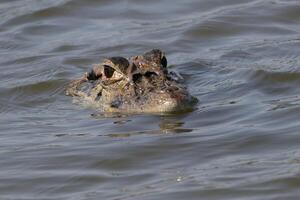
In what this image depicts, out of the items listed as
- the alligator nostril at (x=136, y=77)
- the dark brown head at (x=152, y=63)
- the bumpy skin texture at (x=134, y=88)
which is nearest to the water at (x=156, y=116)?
the bumpy skin texture at (x=134, y=88)

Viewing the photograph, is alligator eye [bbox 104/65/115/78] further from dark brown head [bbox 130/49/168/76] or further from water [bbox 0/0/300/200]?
water [bbox 0/0/300/200]

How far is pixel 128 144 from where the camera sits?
856 centimetres

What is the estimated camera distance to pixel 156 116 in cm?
943

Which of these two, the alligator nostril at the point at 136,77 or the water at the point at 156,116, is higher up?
the alligator nostril at the point at 136,77

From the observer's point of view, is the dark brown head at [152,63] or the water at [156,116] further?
the dark brown head at [152,63]

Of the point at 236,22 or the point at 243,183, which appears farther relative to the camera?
the point at 236,22

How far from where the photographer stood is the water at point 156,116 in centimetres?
746

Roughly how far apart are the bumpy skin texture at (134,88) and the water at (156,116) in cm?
19

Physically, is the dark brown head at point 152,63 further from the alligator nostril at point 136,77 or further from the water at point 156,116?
the water at point 156,116

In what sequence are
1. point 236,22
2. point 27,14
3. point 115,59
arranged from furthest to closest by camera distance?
point 27,14 → point 236,22 → point 115,59

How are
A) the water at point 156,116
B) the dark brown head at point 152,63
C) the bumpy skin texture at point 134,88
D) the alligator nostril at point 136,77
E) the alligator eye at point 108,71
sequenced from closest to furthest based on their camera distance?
the water at point 156,116
the bumpy skin texture at point 134,88
the alligator nostril at point 136,77
the dark brown head at point 152,63
the alligator eye at point 108,71

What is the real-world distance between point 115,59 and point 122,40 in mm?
2967

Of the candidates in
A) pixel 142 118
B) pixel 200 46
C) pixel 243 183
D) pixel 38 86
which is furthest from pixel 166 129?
pixel 200 46

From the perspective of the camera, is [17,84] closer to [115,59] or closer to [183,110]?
[115,59]
